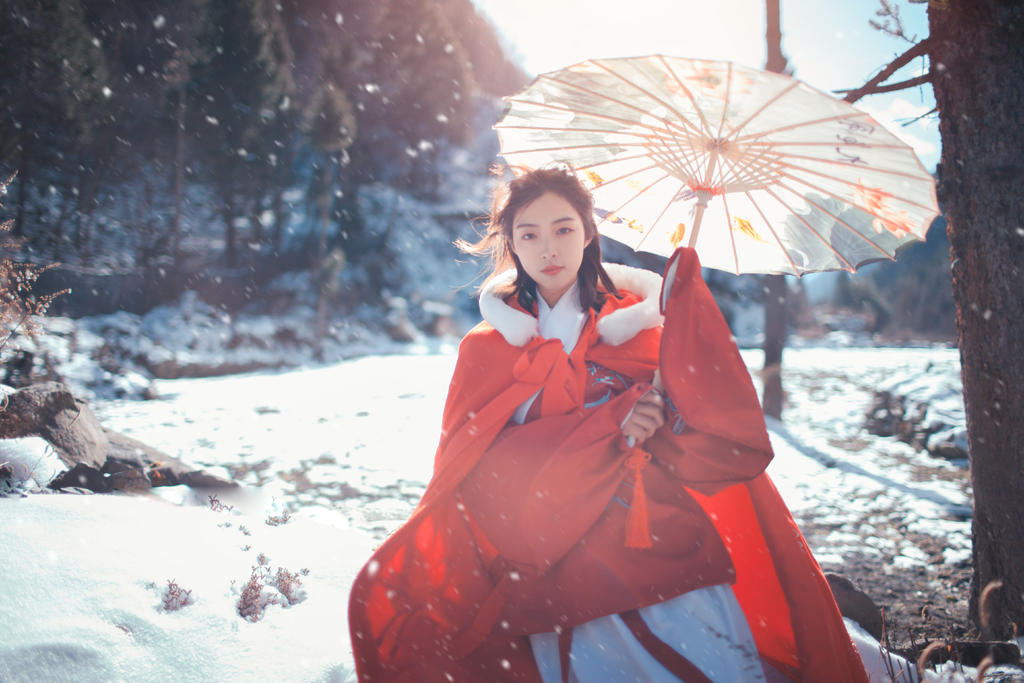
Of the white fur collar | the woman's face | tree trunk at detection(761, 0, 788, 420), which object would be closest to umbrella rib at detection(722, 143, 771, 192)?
the white fur collar

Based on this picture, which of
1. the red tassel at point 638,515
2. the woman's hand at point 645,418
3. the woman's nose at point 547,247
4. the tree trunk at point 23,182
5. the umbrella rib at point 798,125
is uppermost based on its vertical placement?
the tree trunk at point 23,182

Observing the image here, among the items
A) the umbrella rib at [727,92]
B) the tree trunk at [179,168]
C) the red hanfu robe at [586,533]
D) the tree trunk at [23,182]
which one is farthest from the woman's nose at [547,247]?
the tree trunk at [179,168]

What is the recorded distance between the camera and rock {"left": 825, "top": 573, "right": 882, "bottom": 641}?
2.49 metres

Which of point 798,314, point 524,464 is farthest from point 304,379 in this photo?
point 798,314

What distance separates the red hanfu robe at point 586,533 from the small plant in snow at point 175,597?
91 cm

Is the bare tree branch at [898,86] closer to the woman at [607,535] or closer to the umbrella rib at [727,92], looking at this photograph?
the umbrella rib at [727,92]

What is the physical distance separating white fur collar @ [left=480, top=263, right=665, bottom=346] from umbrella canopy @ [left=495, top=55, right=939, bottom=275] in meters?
0.24

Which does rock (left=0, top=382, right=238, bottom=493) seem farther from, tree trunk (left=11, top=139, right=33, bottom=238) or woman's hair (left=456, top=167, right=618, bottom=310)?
tree trunk (left=11, top=139, right=33, bottom=238)

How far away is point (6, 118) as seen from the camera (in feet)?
29.0

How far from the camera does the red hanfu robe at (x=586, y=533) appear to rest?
1552 mm

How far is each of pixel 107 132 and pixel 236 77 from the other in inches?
151

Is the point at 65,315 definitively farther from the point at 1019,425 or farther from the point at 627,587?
the point at 1019,425

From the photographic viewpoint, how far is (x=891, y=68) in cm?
271

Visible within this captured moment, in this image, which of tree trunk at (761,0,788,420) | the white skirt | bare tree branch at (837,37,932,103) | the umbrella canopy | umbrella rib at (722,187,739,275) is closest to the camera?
the white skirt
